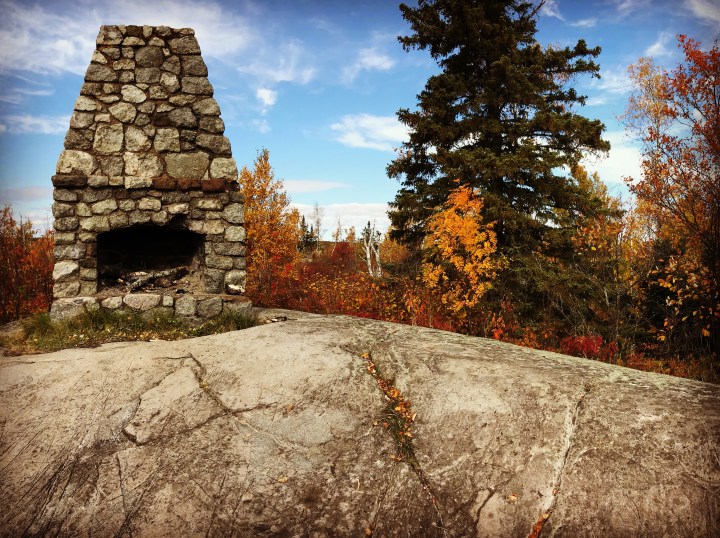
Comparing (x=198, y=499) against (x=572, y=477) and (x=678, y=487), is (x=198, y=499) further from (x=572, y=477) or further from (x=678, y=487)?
(x=678, y=487)

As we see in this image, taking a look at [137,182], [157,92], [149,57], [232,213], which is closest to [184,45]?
[149,57]

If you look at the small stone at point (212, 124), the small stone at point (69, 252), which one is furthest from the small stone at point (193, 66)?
the small stone at point (69, 252)

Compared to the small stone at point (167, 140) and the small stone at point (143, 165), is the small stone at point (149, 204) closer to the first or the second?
the small stone at point (143, 165)

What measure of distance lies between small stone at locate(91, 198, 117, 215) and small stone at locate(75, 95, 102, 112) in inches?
56.6

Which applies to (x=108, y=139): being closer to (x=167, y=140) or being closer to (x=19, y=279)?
(x=167, y=140)

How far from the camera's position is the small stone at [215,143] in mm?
7070

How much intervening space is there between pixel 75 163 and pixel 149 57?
6.74 ft

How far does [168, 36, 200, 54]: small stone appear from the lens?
7.07 m

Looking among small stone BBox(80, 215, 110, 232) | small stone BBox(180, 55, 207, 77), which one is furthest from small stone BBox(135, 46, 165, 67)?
small stone BBox(80, 215, 110, 232)

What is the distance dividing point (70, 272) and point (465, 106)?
8.86 meters

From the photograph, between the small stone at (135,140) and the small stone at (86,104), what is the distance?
569mm

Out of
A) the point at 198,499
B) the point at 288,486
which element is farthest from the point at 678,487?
the point at 198,499

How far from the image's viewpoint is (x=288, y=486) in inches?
136

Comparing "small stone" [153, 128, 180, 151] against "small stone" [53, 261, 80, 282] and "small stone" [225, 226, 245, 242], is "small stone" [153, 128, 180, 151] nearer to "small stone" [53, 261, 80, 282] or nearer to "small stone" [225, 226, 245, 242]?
"small stone" [225, 226, 245, 242]
